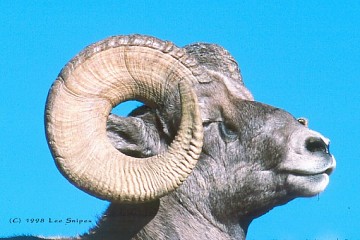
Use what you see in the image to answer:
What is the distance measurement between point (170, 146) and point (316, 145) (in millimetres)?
1480

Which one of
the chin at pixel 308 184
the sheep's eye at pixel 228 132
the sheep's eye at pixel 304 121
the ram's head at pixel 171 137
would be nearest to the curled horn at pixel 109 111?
the ram's head at pixel 171 137

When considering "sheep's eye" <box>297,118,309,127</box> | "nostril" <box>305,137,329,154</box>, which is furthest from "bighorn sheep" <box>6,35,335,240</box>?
"sheep's eye" <box>297,118,309,127</box>

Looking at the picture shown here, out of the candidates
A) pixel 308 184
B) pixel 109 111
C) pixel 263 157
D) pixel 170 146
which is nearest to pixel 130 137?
pixel 109 111

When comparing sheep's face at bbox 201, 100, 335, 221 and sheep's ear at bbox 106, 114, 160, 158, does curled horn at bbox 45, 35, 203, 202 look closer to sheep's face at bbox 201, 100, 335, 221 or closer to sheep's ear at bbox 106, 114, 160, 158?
sheep's ear at bbox 106, 114, 160, 158

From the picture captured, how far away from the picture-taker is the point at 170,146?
36.8 feet

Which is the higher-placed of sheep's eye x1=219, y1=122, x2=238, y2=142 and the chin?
sheep's eye x1=219, y1=122, x2=238, y2=142

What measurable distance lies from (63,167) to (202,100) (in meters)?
1.85

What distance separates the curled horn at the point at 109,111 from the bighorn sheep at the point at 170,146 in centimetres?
1

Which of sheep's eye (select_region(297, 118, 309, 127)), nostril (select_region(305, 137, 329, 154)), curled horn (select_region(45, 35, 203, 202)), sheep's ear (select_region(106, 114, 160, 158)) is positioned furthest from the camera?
sheep's eye (select_region(297, 118, 309, 127))

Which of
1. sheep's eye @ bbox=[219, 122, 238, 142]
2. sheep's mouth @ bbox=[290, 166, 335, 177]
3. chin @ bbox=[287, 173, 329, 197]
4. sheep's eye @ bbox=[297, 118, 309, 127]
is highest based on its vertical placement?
sheep's eye @ bbox=[297, 118, 309, 127]

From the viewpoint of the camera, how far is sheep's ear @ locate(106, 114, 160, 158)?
1167cm

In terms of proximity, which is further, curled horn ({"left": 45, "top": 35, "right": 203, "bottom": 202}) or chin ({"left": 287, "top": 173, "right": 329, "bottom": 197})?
chin ({"left": 287, "top": 173, "right": 329, "bottom": 197})

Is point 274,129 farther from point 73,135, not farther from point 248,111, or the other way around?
point 73,135

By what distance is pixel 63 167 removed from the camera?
10.9 meters
